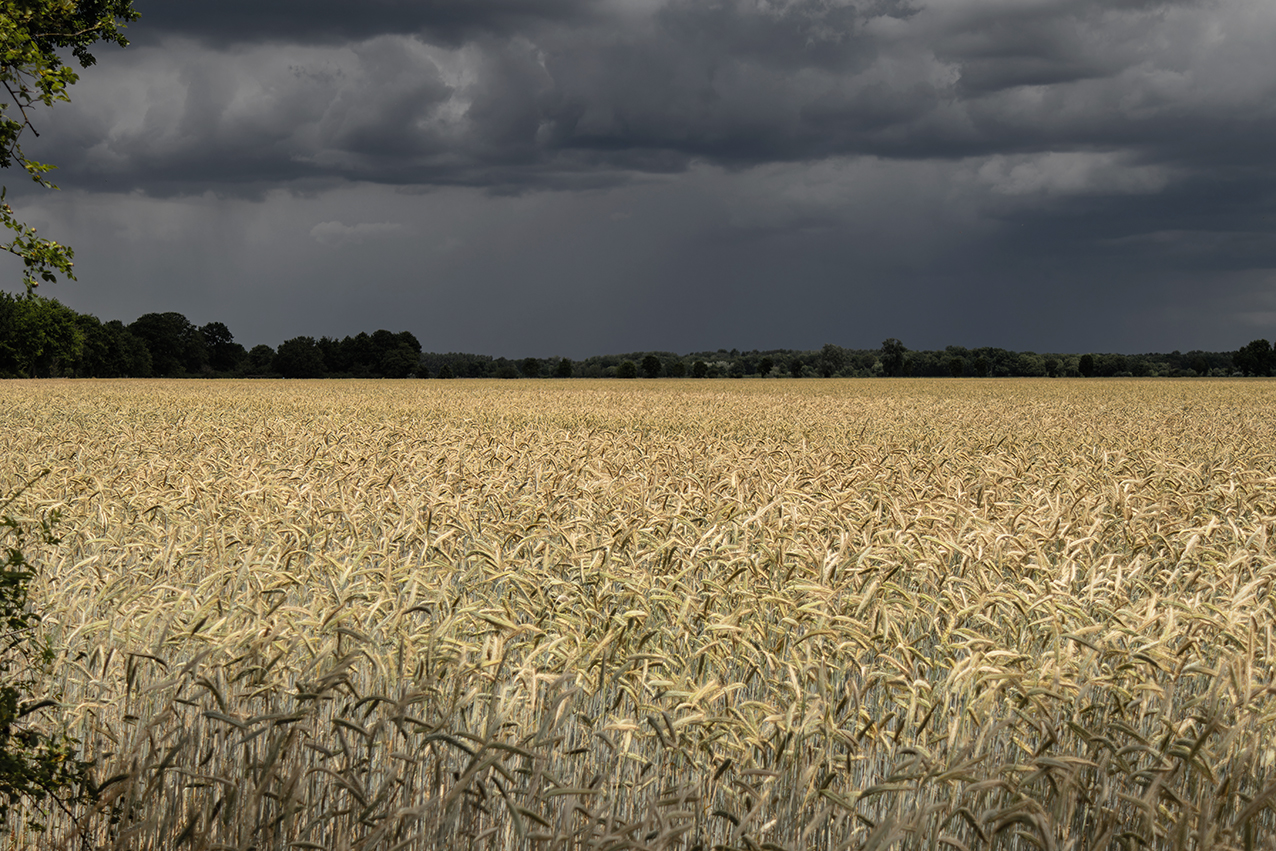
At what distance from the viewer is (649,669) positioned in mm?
3961

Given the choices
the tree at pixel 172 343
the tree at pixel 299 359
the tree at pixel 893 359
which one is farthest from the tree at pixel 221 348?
the tree at pixel 893 359

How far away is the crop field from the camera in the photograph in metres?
2.97

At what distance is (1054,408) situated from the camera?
27.5 m

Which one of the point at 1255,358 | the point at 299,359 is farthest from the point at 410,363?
the point at 1255,358

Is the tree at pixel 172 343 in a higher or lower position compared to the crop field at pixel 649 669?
higher

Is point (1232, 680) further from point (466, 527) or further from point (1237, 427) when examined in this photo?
point (1237, 427)

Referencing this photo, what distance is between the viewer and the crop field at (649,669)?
2.97 m

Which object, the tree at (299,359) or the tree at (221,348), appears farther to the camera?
the tree at (221,348)

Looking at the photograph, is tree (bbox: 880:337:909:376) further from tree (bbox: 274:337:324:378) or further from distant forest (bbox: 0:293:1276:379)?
tree (bbox: 274:337:324:378)

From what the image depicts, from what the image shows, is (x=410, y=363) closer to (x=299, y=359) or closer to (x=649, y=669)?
(x=299, y=359)

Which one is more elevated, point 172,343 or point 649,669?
point 172,343

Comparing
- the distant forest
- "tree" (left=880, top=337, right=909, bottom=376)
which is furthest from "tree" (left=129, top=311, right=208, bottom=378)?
"tree" (left=880, top=337, right=909, bottom=376)

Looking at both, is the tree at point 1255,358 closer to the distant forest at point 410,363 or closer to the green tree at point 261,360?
the distant forest at point 410,363

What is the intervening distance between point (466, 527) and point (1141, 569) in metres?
4.46
